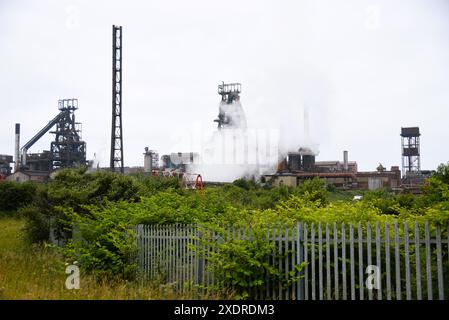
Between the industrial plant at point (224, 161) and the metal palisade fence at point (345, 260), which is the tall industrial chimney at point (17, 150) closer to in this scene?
the industrial plant at point (224, 161)

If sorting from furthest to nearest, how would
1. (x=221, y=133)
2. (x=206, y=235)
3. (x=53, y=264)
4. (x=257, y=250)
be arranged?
(x=221, y=133)
(x=53, y=264)
(x=206, y=235)
(x=257, y=250)

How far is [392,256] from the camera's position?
828 centimetres

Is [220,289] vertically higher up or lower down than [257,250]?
lower down

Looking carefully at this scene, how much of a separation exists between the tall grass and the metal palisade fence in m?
0.95

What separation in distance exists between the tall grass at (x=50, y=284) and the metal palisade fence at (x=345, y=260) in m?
0.95

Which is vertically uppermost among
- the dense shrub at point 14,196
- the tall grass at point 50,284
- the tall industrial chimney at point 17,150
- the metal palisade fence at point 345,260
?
the tall industrial chimney at point 17,150

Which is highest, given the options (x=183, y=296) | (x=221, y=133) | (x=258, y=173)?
(x=221, y=133)

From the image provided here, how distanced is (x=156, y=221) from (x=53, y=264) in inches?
122

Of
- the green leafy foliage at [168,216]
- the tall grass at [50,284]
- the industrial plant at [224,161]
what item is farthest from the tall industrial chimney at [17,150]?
the tall grass at [50,284]

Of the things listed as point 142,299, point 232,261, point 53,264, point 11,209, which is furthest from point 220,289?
point 11,209

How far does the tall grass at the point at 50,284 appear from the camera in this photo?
842 cm

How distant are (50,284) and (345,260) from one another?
5.77m

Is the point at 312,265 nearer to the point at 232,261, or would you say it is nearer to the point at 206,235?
the point at 232,261

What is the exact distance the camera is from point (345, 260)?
8.02 metres
